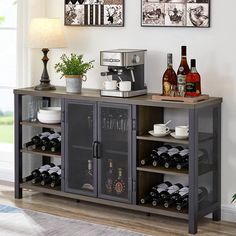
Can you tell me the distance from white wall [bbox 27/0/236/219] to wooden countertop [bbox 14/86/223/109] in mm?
156

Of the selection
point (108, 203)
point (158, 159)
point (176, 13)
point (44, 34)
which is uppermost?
point (176, 13)

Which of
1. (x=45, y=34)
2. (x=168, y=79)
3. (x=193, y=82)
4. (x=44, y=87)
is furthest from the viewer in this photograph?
(x=44, y=87)

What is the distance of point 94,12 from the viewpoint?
568cm

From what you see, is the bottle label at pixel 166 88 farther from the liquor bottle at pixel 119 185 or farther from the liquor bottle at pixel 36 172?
the liquor bottle at pixel 36 172

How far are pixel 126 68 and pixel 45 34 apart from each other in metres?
0.73

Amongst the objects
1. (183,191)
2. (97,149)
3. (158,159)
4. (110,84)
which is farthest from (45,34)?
(183,191)

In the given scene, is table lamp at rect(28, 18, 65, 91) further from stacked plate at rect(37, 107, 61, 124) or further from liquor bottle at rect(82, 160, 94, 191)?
liquor bottle at rect(82, 160, 94, 191)

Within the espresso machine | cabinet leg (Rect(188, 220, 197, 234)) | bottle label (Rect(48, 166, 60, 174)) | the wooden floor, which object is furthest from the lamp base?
cabinet leg (Rect(188, 220, 197, 234))

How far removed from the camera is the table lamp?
554cm

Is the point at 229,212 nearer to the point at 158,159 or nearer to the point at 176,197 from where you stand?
the point at 176,197

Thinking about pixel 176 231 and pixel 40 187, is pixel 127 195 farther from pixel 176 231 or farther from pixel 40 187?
pixel 40 187

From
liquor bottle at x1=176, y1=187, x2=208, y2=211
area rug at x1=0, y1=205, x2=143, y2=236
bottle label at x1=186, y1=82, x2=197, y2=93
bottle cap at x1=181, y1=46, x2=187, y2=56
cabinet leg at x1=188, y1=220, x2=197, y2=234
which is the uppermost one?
bottle cap at x1=181, y1=46, x2=187, y2=56

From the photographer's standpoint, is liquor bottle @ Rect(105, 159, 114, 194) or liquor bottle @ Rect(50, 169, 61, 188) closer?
liquor bottle @ Rect(105, 159, 114, 194)

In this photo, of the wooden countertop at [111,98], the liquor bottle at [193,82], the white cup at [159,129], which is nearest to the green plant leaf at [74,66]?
the wooden countertop at [111,98]
